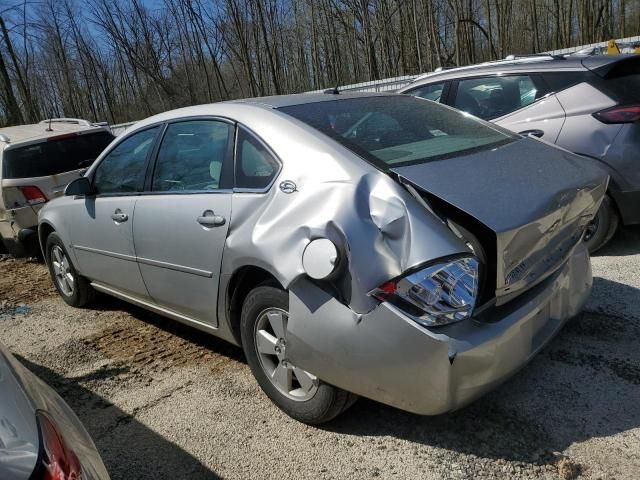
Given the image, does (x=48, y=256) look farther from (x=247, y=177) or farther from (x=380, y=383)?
(x=380, y=383)

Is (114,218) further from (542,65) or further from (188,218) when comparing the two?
(542,65)

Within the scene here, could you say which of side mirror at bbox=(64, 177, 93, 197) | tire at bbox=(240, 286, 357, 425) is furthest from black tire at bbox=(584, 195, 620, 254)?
side mirror at bbox=(64, 177, 93, 197)

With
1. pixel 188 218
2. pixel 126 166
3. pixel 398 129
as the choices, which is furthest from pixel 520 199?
pixel 126 166

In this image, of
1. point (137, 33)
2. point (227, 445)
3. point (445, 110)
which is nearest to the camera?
point (227, 445)

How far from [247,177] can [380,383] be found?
1.25 meters

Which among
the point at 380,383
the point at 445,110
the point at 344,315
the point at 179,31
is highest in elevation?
the point at 179,31

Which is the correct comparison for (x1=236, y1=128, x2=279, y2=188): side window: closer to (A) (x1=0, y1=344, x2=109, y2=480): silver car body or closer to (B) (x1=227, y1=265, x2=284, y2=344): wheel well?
(B) (x1=227, y1=265, x2=284, y2=344): wheel well

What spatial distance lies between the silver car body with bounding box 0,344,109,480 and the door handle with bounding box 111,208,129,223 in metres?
1.87

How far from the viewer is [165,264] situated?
3.29 m

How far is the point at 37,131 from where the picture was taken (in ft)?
22.2

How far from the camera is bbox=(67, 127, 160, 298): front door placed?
144 inches

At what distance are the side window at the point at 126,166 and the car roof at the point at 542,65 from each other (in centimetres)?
317

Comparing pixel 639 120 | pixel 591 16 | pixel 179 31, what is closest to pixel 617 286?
pixel 639 120

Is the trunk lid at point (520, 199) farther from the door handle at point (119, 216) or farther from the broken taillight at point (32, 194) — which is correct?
the broken taillight at point (32, 194)
